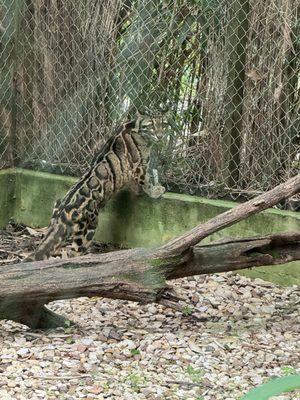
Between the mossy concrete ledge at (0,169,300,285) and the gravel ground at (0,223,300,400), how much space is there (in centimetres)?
49

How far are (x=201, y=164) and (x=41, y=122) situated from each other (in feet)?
4.79

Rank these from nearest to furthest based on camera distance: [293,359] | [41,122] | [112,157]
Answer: [293,359] < [112,157] < [41,122]

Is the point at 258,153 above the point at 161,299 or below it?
above

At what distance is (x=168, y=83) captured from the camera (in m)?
5.42

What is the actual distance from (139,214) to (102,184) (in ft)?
1.32

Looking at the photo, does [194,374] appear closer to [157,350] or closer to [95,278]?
[157,350]

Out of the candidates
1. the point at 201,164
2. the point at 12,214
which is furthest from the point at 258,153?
the point at 12,214

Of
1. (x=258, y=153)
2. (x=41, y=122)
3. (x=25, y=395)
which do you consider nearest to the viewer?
(x=25, y=395)

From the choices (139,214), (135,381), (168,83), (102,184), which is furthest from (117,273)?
(168,83)

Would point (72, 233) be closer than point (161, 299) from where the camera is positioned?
No

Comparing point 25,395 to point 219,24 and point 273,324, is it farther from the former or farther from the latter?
point 219,24

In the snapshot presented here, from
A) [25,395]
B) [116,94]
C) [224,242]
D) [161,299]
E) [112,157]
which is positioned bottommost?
[25,395]

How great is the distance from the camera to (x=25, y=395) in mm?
3084

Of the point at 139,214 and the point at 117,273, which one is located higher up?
the point at 139,214
